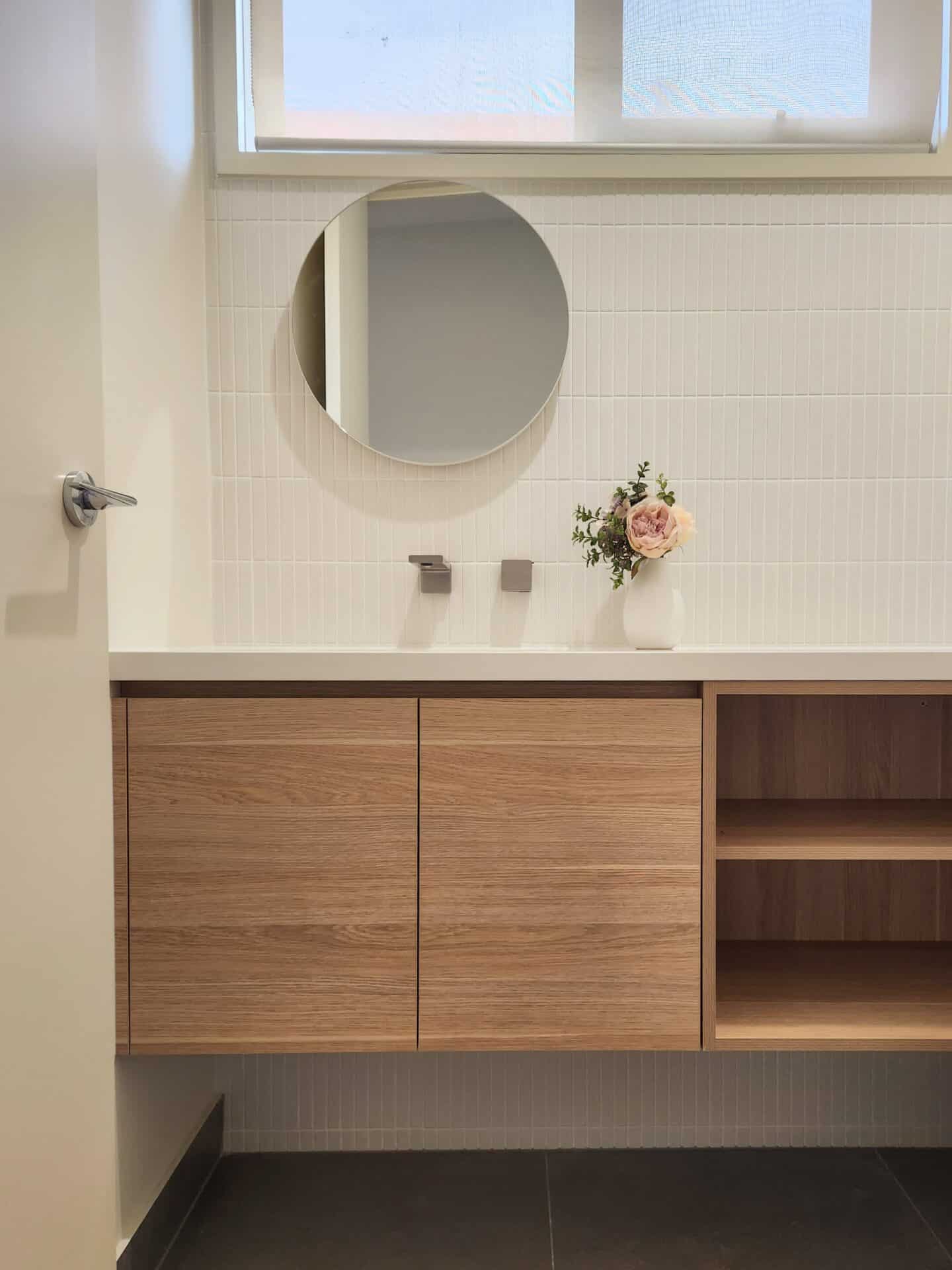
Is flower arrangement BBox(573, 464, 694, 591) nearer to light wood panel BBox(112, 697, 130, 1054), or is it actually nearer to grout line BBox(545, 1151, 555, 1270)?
light wood panel BBox(112, 697, 130, 1054)

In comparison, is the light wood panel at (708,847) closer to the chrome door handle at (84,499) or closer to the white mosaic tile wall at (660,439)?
the white mosaic tile wall at (660,439)

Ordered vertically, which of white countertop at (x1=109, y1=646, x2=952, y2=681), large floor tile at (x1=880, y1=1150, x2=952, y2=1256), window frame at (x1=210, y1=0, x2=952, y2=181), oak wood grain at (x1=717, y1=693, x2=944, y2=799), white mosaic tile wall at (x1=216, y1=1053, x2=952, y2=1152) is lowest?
large floor tile at (x1=880, y1=1150, x2=952, y2=1256)

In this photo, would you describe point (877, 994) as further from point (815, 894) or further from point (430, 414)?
point (430, 414)

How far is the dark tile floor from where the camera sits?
1521mm

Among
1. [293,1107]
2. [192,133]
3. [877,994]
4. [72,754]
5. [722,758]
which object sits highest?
[192,133]

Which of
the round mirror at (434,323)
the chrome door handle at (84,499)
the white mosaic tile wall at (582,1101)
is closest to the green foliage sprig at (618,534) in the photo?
the round mirror at (434,323)

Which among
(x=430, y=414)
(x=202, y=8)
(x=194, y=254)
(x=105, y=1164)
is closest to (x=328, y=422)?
(x=430, y=414)

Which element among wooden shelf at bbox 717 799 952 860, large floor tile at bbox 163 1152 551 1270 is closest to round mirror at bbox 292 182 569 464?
wooden shelf at bbox 717 799 952 860

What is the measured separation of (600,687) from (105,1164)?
3.09 ft

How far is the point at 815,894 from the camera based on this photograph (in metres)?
1.83

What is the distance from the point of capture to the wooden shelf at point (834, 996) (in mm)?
1423

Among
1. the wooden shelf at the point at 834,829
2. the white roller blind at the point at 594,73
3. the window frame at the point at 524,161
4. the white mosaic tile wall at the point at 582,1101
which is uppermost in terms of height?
the white roller blind at the point at 594,73

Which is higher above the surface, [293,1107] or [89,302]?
[89,302]

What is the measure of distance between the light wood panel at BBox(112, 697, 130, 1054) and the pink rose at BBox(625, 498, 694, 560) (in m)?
0.86
